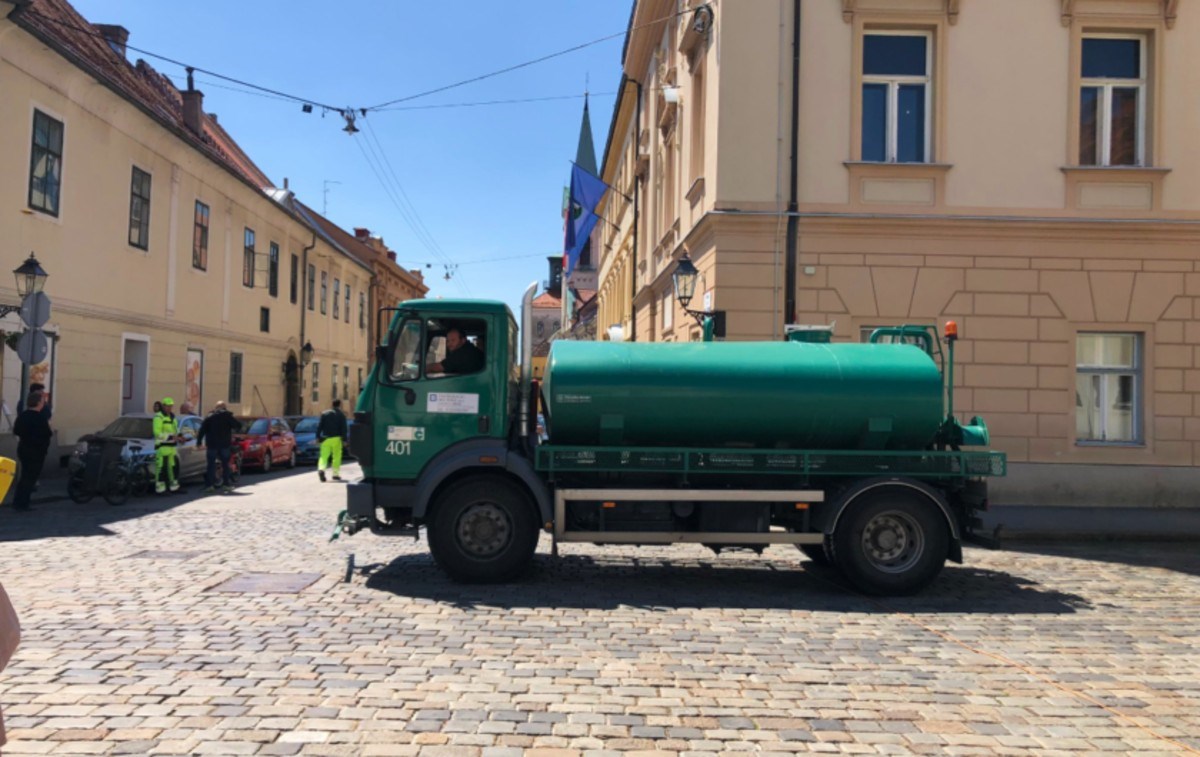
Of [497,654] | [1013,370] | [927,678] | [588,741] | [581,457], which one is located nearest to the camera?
[588,741]

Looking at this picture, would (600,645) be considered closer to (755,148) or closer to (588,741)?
(588,741)

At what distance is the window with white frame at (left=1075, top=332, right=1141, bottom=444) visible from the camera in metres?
14.1

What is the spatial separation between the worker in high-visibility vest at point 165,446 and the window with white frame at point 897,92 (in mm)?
12445

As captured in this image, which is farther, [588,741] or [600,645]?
[600,645]

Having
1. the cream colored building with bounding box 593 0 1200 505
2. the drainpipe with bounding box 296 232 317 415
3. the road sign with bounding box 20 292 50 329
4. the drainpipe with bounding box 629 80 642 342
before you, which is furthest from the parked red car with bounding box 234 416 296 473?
the cream colored building with bounding box 593 0 1200 505

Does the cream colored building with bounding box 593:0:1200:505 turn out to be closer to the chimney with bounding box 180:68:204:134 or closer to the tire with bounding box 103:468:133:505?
Result: the tire with bounding box 103:468:133:505

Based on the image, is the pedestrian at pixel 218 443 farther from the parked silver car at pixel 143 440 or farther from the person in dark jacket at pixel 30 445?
the person in dark jacket at pixel 30 445

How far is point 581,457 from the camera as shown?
8203 millimetres

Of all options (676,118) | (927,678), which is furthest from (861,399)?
(676,118)

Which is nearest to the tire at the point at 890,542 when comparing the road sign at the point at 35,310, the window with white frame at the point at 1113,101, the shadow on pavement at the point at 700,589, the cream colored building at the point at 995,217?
the shadow on pavement at the point at 700,589

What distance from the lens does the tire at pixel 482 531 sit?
27.0 feet

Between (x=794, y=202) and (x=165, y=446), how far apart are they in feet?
37.4

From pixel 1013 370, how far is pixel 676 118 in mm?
9063

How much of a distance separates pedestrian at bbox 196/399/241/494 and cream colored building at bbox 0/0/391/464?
3278 millimetres
